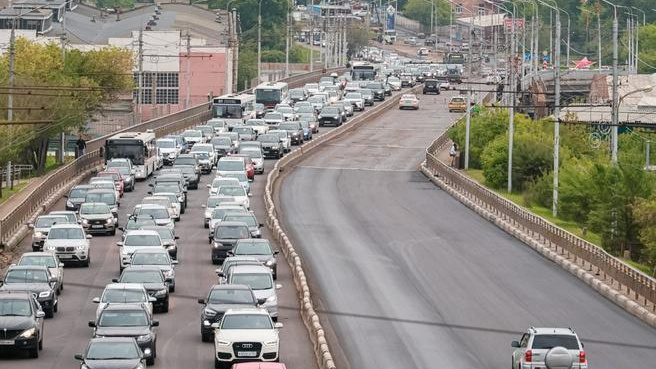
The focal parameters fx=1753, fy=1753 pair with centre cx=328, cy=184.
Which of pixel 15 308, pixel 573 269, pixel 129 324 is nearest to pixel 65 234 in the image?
pixel 573 269

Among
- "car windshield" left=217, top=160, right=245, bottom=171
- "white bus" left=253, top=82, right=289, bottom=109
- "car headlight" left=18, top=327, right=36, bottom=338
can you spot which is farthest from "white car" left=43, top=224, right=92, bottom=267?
"white bus" left=253, top=82, right=289, bottom=109

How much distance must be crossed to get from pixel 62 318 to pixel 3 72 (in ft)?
171

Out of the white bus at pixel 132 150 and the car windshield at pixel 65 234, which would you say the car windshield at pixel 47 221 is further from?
the white bus at pixel 132 150

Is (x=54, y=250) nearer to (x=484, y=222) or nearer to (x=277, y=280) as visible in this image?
(x=277, y=280)

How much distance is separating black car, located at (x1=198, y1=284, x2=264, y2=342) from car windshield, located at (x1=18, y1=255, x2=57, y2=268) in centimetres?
769

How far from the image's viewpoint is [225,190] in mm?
71750

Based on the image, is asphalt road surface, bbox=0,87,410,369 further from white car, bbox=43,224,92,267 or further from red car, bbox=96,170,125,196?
red car, bbox=96,170,125,196

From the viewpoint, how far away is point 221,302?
4062 cm

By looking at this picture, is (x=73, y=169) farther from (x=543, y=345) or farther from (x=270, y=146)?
(x=543, y=345)

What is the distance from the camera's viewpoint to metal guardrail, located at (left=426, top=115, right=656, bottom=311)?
158 ft

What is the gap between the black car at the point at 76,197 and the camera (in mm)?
69625

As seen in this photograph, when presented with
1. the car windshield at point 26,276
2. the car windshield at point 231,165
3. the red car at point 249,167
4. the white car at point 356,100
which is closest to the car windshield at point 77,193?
the car windshield at point 231,165

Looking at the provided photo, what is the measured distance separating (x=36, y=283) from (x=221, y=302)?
618 cm

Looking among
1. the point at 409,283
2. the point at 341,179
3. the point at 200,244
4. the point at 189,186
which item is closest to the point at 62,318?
the point at 409,283
